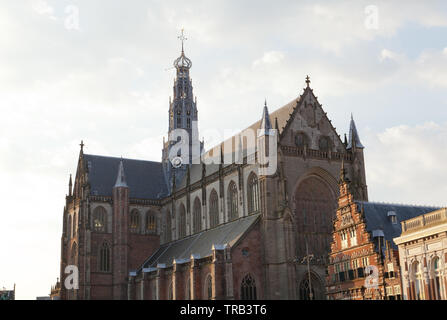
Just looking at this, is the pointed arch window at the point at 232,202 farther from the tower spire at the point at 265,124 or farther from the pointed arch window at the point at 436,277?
the pointed arch window at the point at 436,277

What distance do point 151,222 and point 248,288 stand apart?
32.1m

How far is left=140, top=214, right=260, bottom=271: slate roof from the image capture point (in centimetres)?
7507

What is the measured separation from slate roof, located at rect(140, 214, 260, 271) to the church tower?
51.7ft

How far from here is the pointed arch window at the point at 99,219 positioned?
315 ft

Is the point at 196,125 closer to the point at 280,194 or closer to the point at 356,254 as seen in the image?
the point at 280,194

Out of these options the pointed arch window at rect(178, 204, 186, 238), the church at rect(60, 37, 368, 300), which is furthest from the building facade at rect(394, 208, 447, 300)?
the pointed arch window at rect(178, 204, 186, 238)

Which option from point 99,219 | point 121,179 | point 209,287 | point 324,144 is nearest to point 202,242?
point 209,287

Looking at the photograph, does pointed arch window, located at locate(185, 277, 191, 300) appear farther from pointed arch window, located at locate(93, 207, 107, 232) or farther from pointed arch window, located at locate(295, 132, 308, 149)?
pointed arch window, located at locate(93, 207, 107, 232)

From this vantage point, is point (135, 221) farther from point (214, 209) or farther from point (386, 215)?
point (386, 215)

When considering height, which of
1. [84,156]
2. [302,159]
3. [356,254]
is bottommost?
[356,254]

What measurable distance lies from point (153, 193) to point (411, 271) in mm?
60567

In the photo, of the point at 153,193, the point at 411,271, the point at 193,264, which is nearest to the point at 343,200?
the point at 411,271

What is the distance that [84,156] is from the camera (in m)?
102
